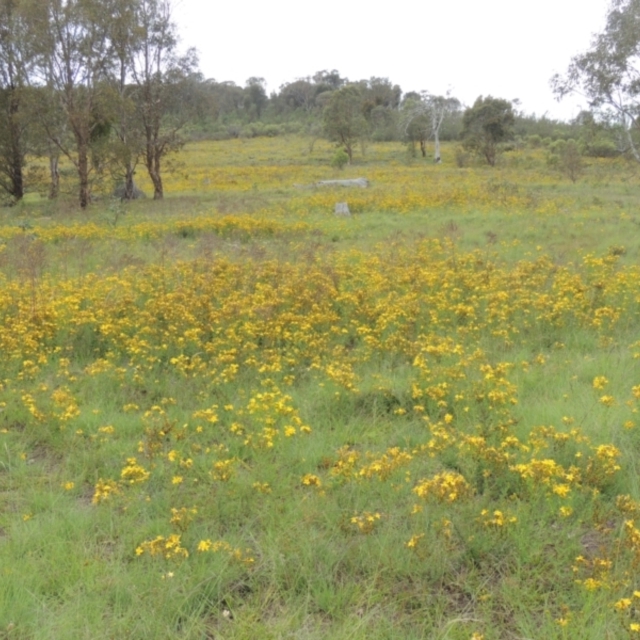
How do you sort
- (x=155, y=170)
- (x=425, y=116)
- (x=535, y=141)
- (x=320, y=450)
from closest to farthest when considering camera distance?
(x=320, y=450)
(x=155, y=170)
(x=425, y=116)
(x=535, y=141)

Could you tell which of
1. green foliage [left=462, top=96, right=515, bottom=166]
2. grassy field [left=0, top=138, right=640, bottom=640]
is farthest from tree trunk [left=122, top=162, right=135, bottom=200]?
green foliage [left=462, top=96, right=515, bottom=166]

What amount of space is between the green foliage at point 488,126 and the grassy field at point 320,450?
30.3 metres

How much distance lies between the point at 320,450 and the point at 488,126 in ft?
120

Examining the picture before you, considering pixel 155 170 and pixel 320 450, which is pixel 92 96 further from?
pixel 320 450

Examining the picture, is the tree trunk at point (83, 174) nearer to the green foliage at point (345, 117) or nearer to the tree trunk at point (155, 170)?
the tree trunk at point (155, 170)

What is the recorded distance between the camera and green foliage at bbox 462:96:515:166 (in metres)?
36.8

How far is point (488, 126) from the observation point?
36938 mm

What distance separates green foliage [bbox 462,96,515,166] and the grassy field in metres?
30.3

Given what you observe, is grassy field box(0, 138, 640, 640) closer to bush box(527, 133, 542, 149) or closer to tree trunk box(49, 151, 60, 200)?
tree trunk box(49, 151, 60, 200)

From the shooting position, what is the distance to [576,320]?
21.6ft

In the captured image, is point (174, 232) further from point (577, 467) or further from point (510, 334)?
point (577, 467)

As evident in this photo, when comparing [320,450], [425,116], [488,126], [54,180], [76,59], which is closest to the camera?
[320,450]

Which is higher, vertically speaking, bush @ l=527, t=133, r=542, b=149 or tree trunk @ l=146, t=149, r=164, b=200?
bush @ l=527, t=133, r=542, b=149

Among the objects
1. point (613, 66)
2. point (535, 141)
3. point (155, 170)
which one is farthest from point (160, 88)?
point (535, 141)
